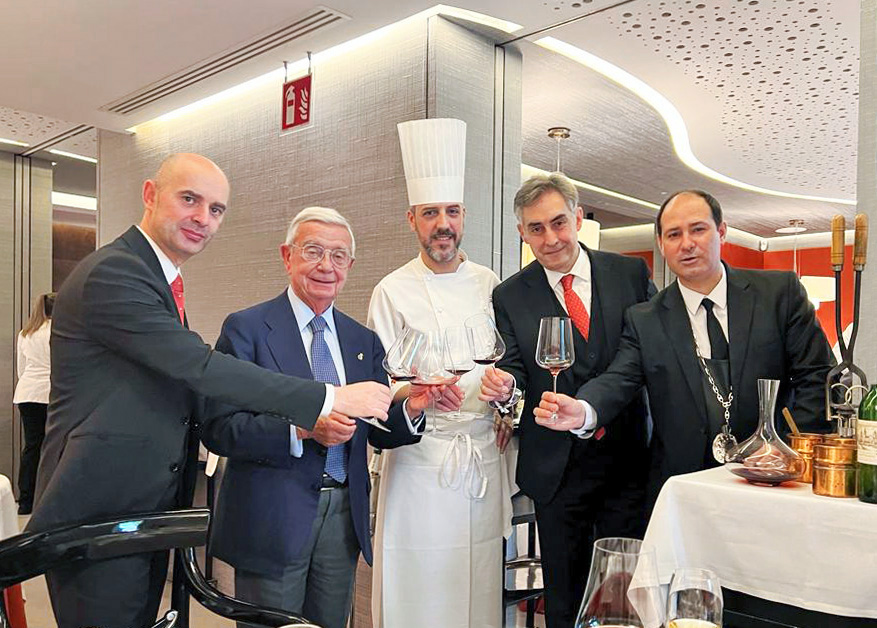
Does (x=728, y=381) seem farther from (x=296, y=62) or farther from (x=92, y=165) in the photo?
(x=92, y=165)

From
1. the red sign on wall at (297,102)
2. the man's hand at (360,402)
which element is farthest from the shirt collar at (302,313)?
the red sign on wall at (297,102)

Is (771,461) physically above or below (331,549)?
above

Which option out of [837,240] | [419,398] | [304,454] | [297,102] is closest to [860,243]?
[837,240]

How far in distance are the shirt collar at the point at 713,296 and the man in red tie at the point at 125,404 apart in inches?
39.8

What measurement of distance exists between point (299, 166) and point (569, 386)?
2.53 meters

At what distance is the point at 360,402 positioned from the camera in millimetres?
1852

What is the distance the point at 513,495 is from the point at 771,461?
114 centimetres

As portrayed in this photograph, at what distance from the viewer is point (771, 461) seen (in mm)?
1700

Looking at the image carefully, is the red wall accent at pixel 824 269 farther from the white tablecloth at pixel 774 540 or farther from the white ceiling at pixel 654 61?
the white tablecloth at pixel 774 540

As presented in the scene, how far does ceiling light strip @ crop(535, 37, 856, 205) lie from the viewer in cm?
304

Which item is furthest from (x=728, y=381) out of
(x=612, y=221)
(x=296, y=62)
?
(x=296, y=62)

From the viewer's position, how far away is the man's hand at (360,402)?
1.84m

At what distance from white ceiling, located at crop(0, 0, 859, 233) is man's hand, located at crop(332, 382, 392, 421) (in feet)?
5.33

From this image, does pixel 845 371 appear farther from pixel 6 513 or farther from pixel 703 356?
pixel 6 513
